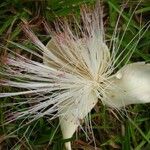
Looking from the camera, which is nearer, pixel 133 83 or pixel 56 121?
pixel 133 83

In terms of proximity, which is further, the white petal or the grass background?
the grass background

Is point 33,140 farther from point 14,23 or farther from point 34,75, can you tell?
point 14,23

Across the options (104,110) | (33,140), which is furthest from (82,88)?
(33,140)

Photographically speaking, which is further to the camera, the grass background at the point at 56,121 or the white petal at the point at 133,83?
the grass background at the point at 56,121
